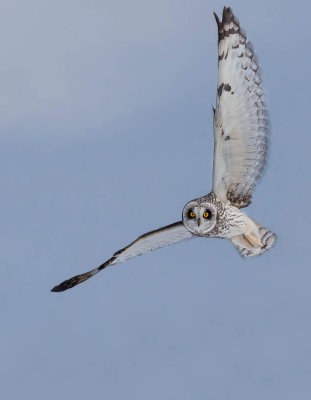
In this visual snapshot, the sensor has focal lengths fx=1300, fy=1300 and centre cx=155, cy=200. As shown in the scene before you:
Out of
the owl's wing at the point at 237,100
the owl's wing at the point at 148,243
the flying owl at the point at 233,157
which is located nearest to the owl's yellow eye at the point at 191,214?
the flying owl at the point at 233,157

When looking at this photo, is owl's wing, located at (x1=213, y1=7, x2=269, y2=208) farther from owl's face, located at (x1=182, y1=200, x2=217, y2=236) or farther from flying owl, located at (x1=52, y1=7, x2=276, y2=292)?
owl's face, located at (x1=182, y1=200, x2=217, y2=236)

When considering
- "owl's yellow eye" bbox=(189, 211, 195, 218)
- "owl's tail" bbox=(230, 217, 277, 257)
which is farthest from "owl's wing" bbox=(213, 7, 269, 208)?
"owl's tail" bbox=(230, 217, 277, 257)

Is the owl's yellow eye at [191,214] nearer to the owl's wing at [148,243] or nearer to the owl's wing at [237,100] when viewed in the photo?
the owl's wing at [148,243]

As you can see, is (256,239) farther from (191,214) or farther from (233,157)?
(233,157)

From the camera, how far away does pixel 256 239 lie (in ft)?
70.9

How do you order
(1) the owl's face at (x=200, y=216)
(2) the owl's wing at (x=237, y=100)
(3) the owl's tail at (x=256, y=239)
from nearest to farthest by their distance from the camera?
(2) the owl's wing at (x=237, y=100), (1) the owl's face at (x=200, y=216), (3) the owl's tail at (x=256, y=239)

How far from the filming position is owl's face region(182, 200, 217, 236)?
68.1 feet

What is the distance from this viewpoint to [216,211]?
20.8 m

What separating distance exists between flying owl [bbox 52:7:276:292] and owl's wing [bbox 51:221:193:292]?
0.02 metres

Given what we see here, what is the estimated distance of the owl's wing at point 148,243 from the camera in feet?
71.8

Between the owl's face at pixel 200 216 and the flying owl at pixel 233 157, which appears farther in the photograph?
the owl's face at pixel 200 216

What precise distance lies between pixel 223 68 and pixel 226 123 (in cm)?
85

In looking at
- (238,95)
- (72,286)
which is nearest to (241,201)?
(238,95)

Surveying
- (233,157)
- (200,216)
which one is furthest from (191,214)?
(233,157)
